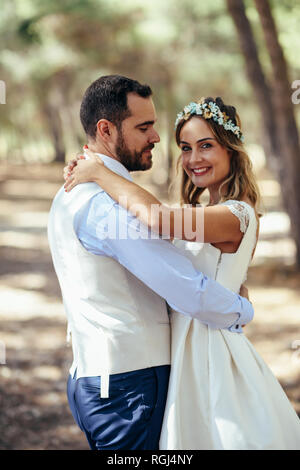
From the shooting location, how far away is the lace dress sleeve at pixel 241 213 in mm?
2217

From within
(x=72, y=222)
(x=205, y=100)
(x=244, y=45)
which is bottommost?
(x=72, y=222)

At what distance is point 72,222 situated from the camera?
2062 millimetres

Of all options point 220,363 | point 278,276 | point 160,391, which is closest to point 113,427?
point 160,391

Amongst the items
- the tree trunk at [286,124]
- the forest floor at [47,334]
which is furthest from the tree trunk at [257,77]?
the forest floor at [47,334]

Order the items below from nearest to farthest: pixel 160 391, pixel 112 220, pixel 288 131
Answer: pixel 112 220 → pixel 160 391 → pixel 288 131

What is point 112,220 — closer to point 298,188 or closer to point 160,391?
point 160,391

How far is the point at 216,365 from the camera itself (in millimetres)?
2105

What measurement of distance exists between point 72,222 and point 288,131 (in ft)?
22.2

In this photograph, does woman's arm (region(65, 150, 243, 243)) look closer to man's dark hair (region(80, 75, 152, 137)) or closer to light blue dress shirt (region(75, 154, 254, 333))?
light blue dress shirt (region(75, 154, 254, 333))

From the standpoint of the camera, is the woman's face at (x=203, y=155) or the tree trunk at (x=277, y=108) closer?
the woman's face at (x=203, y=155)

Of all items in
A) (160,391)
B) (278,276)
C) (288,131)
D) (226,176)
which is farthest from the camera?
(278,276)

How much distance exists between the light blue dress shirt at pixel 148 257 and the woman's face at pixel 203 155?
1.85 feet

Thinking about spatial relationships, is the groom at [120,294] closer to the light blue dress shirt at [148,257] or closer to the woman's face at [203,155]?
the light blue dress shirt at [148,257]

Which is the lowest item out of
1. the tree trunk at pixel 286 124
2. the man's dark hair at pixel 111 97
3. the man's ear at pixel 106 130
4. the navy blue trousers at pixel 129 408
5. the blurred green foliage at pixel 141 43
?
the navy blue trousers at pixel 129 408
